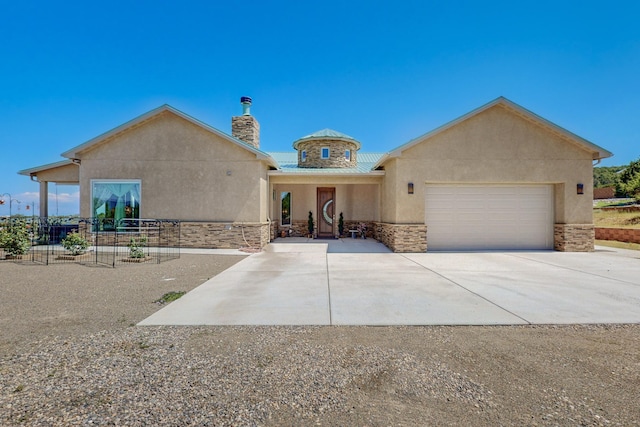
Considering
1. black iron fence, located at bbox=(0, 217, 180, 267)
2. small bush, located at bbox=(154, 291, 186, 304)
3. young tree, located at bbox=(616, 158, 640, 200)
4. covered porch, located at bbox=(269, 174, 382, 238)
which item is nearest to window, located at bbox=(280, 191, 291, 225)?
covered porch, located at bbox=(269, 174, 382, 238)

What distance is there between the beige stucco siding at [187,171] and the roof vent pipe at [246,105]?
3.25 m

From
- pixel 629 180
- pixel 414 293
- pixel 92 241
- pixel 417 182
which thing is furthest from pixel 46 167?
pixel 629 180

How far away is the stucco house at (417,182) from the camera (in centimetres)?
1209

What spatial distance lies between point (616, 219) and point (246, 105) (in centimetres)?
2899

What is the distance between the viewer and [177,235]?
12867 millimetres

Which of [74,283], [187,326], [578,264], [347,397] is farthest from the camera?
[578,264]

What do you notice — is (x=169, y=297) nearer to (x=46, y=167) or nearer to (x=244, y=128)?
(x=244, y=128)

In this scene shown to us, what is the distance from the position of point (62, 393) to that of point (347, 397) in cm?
251

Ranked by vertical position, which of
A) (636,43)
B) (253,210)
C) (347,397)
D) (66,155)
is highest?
(636,43)

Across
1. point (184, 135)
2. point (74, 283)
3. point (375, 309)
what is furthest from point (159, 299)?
point (184, 135)

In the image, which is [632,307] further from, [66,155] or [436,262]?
[66,155]

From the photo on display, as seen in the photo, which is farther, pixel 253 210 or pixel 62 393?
pixel 253 210

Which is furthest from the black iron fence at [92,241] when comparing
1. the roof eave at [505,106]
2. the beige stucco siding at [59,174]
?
the roof eave at [505,106]

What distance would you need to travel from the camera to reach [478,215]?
12.5m
